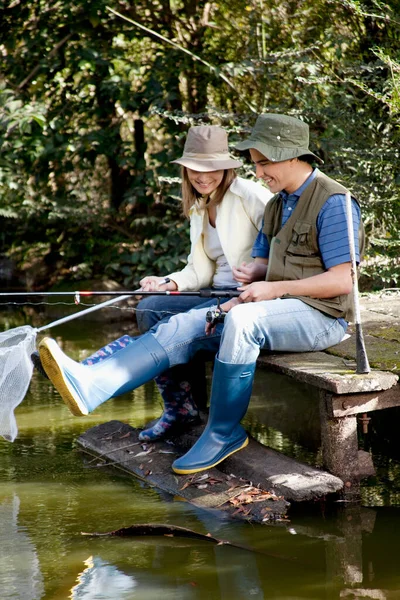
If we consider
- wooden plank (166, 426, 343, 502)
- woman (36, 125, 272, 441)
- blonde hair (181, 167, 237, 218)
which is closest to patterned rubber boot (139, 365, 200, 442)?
woman (36, 125, 272, 441)

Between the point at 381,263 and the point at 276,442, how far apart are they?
6.59 feet

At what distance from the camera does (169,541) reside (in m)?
3.38

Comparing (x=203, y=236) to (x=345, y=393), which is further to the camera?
(x=203, y=236)

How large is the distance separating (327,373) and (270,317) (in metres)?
0.32

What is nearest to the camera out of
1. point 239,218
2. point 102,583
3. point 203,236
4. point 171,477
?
point 102,583

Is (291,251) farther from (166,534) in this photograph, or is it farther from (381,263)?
(381,263)

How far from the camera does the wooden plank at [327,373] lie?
3.59 m

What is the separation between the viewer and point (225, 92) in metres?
8.36

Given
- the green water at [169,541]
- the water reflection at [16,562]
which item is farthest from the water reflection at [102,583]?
the water reflection at [16,562]

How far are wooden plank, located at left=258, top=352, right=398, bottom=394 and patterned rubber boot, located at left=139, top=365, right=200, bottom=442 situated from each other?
530mm

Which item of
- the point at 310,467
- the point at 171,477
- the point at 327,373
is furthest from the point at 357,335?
the point at 171,477

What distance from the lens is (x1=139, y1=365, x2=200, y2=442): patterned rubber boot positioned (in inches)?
173

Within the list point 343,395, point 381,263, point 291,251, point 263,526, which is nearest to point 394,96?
point 381,263

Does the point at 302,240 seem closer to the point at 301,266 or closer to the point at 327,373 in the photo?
the point at 301,266
